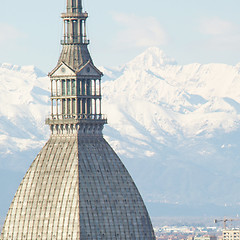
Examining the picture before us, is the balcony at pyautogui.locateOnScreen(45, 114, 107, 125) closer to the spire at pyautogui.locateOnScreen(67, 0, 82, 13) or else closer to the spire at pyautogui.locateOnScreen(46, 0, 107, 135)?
the spire at pyautogui.locateOnScreen(46, 0, 107, 135)

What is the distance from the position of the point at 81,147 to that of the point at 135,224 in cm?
1072

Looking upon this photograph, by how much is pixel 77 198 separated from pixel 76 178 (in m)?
3.00

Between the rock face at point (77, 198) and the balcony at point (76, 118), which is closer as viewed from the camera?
the rock face at point (77, 198)

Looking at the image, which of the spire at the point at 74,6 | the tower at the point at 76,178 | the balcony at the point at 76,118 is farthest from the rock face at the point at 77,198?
the spire at the point at 74,6

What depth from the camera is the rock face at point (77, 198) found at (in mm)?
154750

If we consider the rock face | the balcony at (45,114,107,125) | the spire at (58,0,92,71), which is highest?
the spire at (58,0,92,71)

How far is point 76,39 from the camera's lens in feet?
529

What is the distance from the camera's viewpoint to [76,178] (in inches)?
6171

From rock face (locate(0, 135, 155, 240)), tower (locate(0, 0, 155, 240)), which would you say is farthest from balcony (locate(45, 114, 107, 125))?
→ rock face (locate(0, 135, 155, 240))

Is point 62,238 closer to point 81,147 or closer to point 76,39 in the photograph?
point 81,147

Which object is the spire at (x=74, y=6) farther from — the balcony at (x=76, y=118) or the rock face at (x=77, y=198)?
the rock face at (x=77, y=198)

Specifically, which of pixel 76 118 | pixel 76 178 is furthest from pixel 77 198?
pixel 76 118

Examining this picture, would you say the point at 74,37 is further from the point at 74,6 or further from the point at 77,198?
the point at 77,198

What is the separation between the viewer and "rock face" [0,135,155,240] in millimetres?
154750
